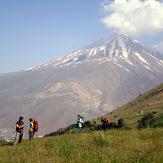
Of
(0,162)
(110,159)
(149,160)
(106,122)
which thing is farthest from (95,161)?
(106,122)

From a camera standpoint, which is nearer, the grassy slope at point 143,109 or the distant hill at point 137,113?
the distant hill at point 137,113

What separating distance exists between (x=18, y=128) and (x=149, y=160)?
10.9 m

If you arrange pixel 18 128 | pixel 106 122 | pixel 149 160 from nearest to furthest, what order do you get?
pixel 149 160 < pixel 18 128 < pixel 106 122

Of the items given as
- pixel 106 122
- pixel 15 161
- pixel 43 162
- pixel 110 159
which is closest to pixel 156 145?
pixel 110 159

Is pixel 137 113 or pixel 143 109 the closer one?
pixel 137 113

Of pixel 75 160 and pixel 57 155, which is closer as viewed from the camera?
pixel 75 160

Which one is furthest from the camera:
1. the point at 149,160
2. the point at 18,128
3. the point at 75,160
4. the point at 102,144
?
the point at 18,128

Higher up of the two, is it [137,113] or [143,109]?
[143,109]

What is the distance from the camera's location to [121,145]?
771 centimetres

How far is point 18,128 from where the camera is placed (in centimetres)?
1446

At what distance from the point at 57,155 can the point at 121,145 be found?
2.47m

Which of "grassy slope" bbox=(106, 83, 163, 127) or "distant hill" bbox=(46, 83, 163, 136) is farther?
"grassy slope" bbox=(106, 83, 163, 127)

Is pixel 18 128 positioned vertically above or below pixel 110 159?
above

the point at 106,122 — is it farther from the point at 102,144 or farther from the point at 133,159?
the point at 133,159
